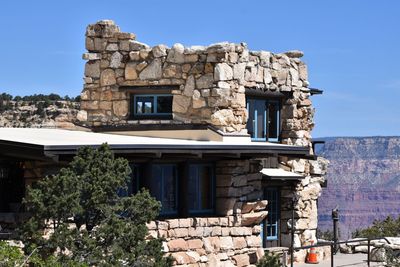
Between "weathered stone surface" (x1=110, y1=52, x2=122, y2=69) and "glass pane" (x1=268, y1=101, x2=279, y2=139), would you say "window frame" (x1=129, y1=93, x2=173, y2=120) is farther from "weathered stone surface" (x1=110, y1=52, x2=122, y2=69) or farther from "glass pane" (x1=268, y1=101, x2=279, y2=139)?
"glass pane" (x1=268, y1=101, x2=279, y2=139)

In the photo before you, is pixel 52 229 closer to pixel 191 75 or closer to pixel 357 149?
pixel 191 75

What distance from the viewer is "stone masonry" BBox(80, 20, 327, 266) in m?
21.2

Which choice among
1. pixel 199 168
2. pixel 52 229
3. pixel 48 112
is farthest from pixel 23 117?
pixel 52 229

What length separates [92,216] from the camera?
1622 centimetres

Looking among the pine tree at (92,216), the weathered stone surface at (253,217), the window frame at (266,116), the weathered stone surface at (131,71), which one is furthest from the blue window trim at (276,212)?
the pine tree at (92,216)

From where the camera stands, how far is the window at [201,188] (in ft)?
70.3

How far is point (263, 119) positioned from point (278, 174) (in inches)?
55.3

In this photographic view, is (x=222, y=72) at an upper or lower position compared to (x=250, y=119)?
upper

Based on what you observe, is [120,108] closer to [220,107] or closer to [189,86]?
[189,86]

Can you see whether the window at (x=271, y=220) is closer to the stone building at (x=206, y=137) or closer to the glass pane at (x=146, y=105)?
the stone building at (x=206, y=137)

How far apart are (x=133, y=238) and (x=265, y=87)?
9.04 metres

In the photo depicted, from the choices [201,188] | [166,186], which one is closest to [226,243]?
[201,188]

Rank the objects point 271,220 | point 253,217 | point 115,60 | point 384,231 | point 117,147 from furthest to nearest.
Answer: point 384,231, point 271,220, point 115,60, point 253,217, point 117,147

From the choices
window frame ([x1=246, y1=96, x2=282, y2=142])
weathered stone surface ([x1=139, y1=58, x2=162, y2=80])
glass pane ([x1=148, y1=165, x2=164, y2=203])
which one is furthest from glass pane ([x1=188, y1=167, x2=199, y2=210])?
window frame ([x1=246, y1=96, x2=282, y2=142])
